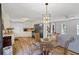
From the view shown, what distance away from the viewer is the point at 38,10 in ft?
6.54

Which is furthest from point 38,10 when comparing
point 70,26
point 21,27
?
point 70,26

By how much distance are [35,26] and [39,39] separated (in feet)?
0.75

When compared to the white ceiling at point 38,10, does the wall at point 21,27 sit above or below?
below

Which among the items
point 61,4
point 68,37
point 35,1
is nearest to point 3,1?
point 35,1

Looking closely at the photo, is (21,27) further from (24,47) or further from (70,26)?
(70,26)

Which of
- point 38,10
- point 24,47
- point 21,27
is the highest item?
point 38,10

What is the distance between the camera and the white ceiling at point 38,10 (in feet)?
6.49

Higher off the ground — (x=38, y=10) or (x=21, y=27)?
(x=38, y=10)

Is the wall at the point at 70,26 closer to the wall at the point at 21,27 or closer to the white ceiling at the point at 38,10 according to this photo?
the white ceiling at the point at 38,10

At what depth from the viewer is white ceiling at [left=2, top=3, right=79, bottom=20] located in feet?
6.49

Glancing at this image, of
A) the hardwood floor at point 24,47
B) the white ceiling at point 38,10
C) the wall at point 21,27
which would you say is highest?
the white ceiling at point 38,10

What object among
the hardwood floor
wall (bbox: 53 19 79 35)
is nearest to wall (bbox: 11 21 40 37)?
the hardwood floor

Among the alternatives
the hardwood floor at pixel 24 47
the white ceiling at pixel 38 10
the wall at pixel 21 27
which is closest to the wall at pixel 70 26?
the white ceiling at pixel 38 10

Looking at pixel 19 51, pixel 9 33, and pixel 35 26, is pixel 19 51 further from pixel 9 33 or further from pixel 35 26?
pixel 35 26
